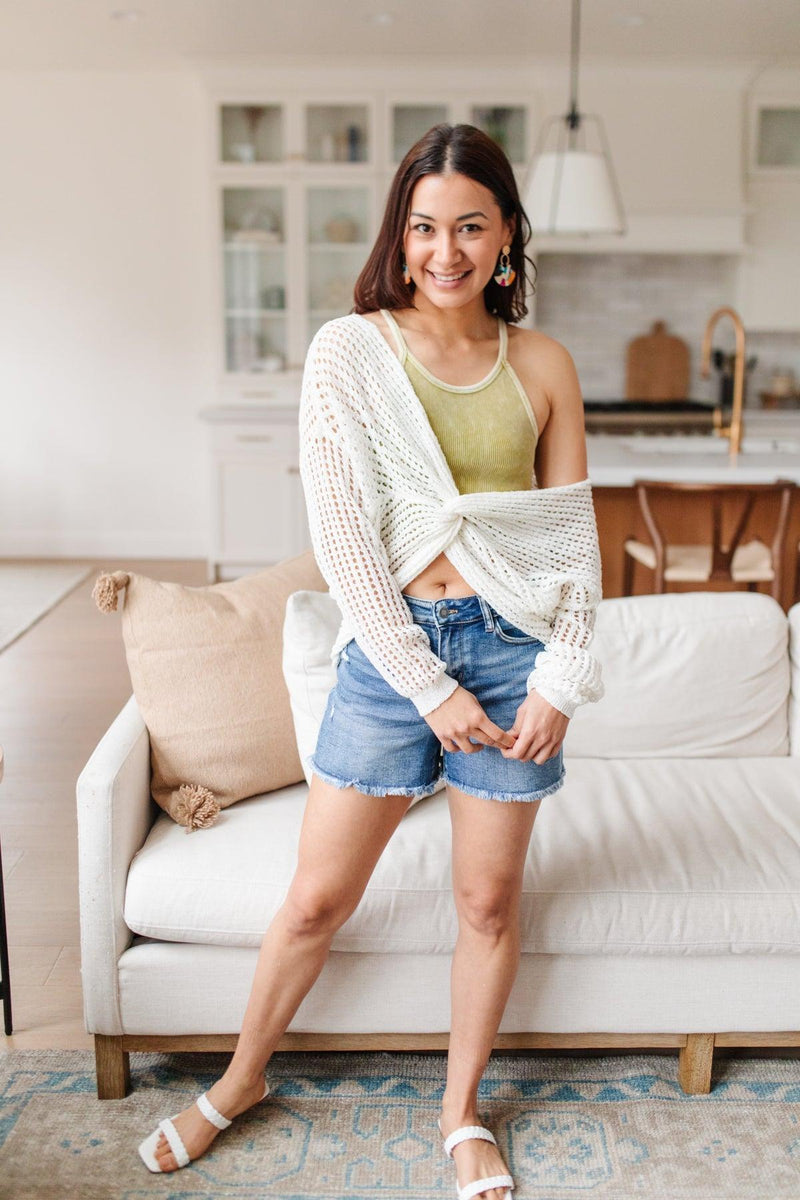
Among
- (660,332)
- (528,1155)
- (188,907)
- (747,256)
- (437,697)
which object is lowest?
(528,1155)

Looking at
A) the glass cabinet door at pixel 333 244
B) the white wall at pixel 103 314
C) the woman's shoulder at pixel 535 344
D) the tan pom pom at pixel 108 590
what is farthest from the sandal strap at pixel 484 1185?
the white wall at pixel 103 314

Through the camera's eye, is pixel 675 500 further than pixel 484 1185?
Yes

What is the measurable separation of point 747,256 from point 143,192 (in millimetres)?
3198

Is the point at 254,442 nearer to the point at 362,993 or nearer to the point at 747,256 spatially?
the point at 747,256

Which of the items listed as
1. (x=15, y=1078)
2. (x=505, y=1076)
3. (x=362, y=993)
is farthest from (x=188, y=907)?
(x=505, y=1076)

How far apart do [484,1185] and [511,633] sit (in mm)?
779

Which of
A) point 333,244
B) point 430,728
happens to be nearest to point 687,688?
point 430,728

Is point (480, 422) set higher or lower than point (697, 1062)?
higher

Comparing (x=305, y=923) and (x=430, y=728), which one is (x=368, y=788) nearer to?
(x=430, y=728)

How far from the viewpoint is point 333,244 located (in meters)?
5.89

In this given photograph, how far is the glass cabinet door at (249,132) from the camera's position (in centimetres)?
573

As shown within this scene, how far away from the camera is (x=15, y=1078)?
186cm

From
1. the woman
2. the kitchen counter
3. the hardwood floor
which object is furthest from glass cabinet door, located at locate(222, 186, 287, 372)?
the woman

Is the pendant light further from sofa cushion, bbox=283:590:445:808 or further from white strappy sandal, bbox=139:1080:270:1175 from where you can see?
white strappy sandal, bbox=139:1080:270:1175
